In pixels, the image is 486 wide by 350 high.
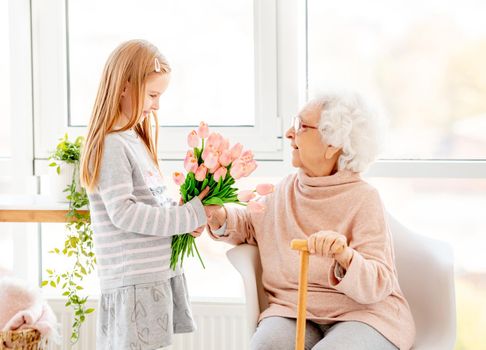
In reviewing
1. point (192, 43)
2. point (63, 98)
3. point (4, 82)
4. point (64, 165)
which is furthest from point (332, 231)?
point (4, 82)

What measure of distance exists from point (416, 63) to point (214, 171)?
1.15m

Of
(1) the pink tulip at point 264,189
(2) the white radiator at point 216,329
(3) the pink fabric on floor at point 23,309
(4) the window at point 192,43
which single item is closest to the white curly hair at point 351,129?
(1) the pink tulip at point 264,189

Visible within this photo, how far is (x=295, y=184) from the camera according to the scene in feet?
7.97

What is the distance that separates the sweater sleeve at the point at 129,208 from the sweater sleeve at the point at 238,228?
0.60ft

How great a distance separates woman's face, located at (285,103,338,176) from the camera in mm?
2330

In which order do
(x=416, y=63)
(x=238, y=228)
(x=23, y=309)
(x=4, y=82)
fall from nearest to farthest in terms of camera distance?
(x=238, y=228) < (x=23, y=309) < (x=416, y=63) < (x=4, y=82)

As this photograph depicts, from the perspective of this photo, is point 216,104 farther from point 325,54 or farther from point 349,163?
point 349,163

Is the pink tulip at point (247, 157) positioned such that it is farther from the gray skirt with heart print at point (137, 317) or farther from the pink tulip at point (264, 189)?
the gray skirt with heart print at point (137, 317)

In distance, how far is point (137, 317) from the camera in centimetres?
225

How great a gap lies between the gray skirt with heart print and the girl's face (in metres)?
0.52

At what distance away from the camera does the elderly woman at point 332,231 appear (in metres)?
2.16

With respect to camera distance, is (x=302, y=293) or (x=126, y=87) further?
(x=126, y=87)

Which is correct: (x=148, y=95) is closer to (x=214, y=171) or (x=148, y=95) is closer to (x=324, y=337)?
(x=214, y=171)

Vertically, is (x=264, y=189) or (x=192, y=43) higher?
(x=192, y=43)
